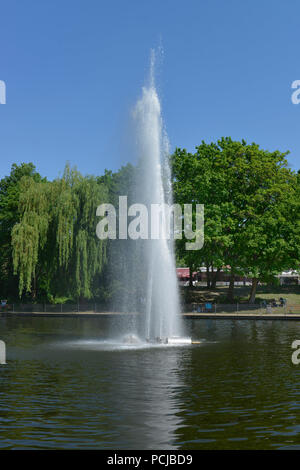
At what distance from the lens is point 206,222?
55094mm

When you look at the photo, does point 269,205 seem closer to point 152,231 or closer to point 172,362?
point 152,231

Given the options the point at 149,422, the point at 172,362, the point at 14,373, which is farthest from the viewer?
the point at 172,362

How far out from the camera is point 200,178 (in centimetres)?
5806

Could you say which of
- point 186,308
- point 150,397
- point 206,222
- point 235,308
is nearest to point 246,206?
point 206,222

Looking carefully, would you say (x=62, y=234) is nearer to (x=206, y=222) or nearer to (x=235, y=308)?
(x=206, y=222)

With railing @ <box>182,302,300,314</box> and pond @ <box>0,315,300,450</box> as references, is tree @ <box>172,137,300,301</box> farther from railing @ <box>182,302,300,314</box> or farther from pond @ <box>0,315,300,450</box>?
pond @ <box>0,315,300,450</box>

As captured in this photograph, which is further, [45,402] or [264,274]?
[264,274]

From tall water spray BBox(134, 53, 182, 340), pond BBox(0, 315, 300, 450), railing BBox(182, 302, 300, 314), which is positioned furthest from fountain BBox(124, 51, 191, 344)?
railing BBox(182, 302, 300, 314)

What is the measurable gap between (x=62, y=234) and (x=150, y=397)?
40.2m

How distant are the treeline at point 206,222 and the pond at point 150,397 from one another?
27.2 metres

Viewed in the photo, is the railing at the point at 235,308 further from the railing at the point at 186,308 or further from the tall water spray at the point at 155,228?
the tall water spray at the point at 155,228

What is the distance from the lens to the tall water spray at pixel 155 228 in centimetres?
3353
